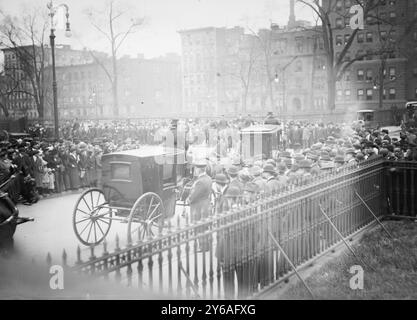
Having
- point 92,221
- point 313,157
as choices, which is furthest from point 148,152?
point 313,157

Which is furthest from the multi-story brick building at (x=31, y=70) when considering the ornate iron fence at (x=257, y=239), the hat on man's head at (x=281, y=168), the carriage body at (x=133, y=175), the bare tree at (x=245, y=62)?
the bare tree at (x=245, y=62)

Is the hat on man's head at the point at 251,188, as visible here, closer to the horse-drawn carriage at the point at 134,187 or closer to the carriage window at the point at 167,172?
the horse-drawn carriage at the point at 134,187

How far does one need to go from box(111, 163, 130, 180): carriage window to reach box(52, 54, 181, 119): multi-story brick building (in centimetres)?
2461

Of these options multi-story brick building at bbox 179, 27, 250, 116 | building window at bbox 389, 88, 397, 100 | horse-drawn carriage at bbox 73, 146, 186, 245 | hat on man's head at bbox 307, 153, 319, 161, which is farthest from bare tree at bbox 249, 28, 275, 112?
horse-drawn carriage at bbox 73, 146, 186, 245

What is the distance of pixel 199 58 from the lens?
140 feet

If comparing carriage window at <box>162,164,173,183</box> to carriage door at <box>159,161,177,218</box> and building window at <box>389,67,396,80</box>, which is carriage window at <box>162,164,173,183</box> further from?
building window at <box>389,67,396,80</box>

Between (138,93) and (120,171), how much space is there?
38.3 meters

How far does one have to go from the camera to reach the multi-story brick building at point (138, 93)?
122 ft

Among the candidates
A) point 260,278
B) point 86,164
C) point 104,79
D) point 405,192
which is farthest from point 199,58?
point 260,278

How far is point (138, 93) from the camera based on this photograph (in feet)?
153

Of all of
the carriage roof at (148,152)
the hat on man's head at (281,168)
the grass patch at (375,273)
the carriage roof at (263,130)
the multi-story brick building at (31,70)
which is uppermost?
the multi-story brick building at (31,70)

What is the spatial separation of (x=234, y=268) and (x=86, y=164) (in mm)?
11590

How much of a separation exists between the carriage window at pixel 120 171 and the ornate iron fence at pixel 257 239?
2.13 metres
